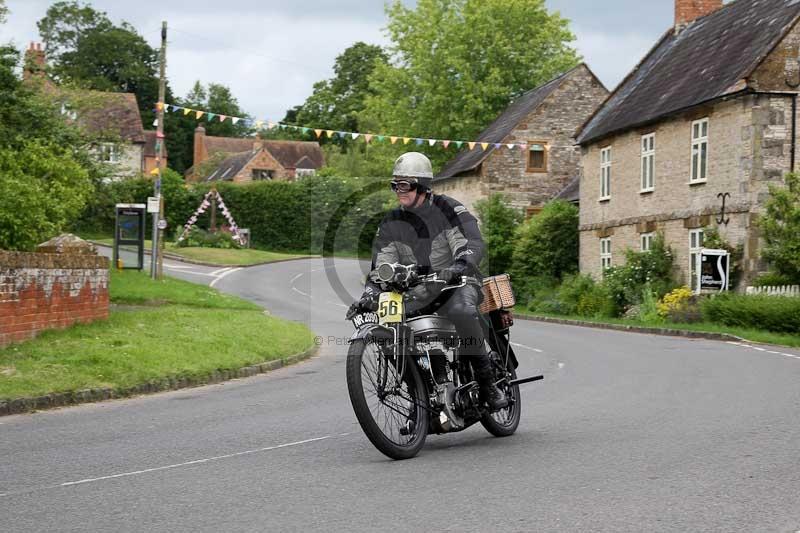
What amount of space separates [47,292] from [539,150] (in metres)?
38.2

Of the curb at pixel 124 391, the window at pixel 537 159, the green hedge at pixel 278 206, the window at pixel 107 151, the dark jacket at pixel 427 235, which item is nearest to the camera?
the dark jacket at pixel 427 235

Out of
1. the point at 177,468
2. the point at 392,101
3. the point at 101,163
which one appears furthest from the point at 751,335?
the point at 392,101

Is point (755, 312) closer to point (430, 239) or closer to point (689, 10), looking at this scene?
point (430, 239)

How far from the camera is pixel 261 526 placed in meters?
5.56

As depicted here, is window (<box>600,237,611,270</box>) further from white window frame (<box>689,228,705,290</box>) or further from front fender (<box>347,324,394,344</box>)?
front fender (<box>347,324,394,344</box>)

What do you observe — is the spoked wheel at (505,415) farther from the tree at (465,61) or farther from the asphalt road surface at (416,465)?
the tree at (465,61)

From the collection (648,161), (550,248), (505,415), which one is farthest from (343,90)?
(505,415)

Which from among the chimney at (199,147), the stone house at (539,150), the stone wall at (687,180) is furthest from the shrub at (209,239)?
the chimney at (199,147)

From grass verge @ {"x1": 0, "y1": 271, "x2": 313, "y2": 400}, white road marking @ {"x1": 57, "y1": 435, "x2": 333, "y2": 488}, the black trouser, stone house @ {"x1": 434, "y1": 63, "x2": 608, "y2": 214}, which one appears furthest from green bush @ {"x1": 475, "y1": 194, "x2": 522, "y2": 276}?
the black trouser

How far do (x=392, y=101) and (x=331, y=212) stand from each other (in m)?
12.1

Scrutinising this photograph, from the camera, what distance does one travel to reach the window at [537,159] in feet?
168

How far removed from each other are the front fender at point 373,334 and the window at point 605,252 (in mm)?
30140

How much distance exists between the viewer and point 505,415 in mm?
8820

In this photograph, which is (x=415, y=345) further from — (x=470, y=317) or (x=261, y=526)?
(x=261, y=526)
